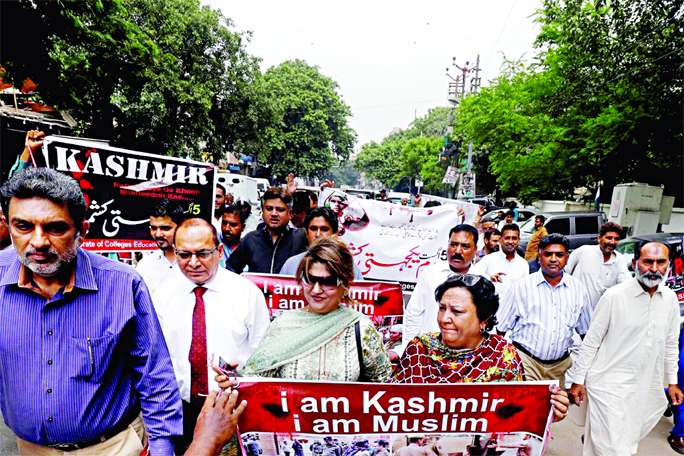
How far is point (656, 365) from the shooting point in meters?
3.45

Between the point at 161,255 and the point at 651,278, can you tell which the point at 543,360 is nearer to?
the point at 651,278

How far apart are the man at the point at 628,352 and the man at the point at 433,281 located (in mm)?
1063

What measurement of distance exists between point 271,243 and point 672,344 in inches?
132

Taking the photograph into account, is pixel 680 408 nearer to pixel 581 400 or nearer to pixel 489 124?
pixel 581 400

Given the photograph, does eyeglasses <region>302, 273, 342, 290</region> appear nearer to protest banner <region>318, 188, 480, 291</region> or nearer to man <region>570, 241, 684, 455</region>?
man <region>570, 241, 684, 455</region>

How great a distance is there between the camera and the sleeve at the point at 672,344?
3449 mm

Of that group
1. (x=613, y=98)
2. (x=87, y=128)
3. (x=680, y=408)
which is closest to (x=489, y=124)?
(x=613, y=98)

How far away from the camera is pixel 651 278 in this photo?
10.9ft

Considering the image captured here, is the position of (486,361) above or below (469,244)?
below

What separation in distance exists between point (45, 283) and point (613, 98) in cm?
1514

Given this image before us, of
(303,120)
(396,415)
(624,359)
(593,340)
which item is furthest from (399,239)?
(303,120)

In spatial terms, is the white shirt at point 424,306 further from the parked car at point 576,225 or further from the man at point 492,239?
the parked car at point 576,225

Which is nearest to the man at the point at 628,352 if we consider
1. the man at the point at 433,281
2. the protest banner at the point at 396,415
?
the man at the point at 433,281

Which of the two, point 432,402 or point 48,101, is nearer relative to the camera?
point 432,402
